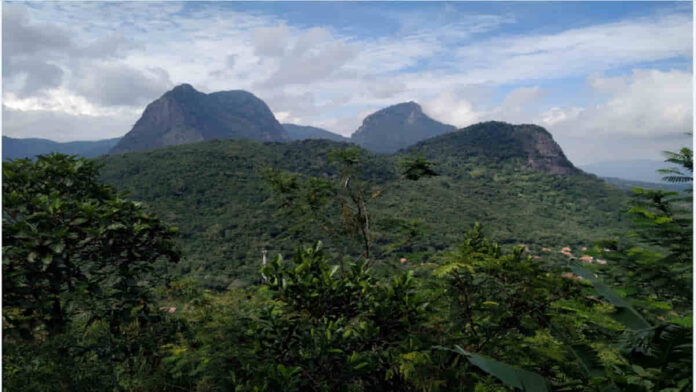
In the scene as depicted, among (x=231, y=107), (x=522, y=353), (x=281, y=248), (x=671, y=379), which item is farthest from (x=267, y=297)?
(x=231, y=107)

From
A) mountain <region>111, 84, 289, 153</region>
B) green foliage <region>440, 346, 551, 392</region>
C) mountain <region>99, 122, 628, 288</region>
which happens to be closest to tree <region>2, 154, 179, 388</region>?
green foliage <region>440, 346, 551, 392</region>

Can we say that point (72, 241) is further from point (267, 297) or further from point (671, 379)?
point (671, 379)

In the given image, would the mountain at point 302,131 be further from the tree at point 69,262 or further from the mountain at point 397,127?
the tree at point 69,262

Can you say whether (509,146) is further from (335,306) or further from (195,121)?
(195,121)

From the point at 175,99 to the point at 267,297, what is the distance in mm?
128069

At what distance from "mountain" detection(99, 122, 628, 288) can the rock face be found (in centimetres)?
21

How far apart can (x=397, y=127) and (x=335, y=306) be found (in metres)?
158

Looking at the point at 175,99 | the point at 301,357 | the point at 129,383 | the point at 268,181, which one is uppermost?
the point at 175,99

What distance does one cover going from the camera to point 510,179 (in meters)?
60.1

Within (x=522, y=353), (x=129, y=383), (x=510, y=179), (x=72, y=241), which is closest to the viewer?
(x=522, y=353)

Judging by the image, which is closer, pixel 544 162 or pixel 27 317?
pixel 27 317

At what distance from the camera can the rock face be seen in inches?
2692

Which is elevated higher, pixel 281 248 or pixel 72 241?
pixel 72 241

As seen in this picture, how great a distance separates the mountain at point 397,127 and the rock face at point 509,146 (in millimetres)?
69668
